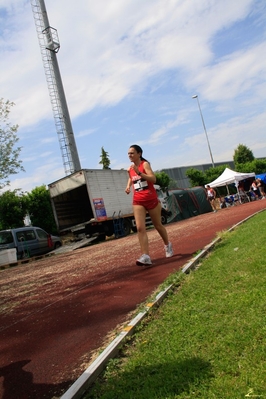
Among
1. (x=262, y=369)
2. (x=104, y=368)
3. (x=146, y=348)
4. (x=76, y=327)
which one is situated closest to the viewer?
(x=262, y=369)

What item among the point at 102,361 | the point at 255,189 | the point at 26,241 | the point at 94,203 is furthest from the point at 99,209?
the point at 102,361

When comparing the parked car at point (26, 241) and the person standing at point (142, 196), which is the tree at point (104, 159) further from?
the person standing at point (142, 196)

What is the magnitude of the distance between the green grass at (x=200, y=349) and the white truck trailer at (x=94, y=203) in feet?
47.7

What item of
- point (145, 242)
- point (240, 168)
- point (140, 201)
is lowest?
point (145, 242)

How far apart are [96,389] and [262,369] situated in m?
1.05

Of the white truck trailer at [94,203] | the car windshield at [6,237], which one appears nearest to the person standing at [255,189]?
the white truck trailer at [94,203]

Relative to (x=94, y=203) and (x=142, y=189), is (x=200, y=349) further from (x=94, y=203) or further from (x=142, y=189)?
(x=94, y=203)

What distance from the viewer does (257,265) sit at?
416cm

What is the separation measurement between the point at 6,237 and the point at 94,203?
4.53 metres

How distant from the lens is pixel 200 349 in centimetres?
248

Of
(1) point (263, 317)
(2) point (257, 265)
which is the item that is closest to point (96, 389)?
(1) point (263, 317)

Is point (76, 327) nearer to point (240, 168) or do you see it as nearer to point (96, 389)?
point (96, 389)

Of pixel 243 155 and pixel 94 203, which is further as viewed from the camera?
pixel 243 155

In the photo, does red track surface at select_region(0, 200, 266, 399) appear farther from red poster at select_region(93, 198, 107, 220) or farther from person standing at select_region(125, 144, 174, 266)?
red poster at select_region(93, 198, 107, 220)
